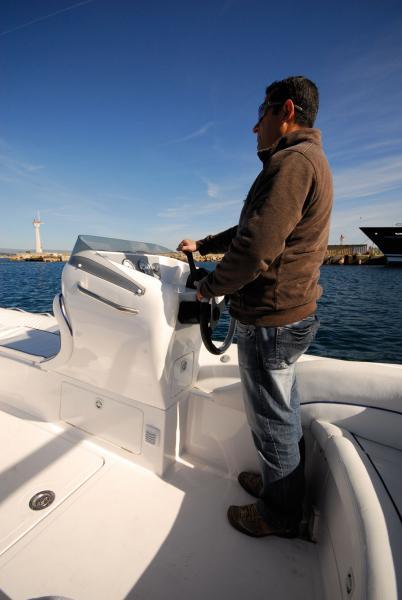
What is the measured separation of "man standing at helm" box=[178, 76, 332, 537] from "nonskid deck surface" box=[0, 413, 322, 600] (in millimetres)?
121

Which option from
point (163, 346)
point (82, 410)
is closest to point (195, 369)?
point (163, 346)

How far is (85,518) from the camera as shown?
150 cm

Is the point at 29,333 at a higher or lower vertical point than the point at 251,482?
higher

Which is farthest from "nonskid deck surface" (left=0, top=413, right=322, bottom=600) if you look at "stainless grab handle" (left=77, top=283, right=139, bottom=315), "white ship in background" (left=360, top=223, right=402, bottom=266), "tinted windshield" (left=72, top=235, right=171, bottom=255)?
"white ship in background" (left=360, top=223, right=402, bottom=266)

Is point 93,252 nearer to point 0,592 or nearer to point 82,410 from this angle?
point 82,410

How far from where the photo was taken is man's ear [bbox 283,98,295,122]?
1144mm

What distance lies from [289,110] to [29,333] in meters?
2.68

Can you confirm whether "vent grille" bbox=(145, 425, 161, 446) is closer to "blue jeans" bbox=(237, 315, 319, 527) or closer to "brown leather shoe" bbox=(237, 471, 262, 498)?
"brown leather shoe" bbox=(237, 471, 262, 498)

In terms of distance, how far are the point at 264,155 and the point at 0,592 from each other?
2043mm

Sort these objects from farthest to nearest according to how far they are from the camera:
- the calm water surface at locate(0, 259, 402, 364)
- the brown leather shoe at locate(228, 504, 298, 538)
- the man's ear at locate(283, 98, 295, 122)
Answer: the calm water surface at locate(0, 259, 402, 364) < the brown leather shoe at locate(228, 504, 298, 538) < the man's ear at locate(283, 98, 295, 122)

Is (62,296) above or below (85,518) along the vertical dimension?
above

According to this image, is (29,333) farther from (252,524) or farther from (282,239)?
(282,239)

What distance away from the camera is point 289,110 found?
1.16 m

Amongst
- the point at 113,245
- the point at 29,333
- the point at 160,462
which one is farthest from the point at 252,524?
the point at 29,333
